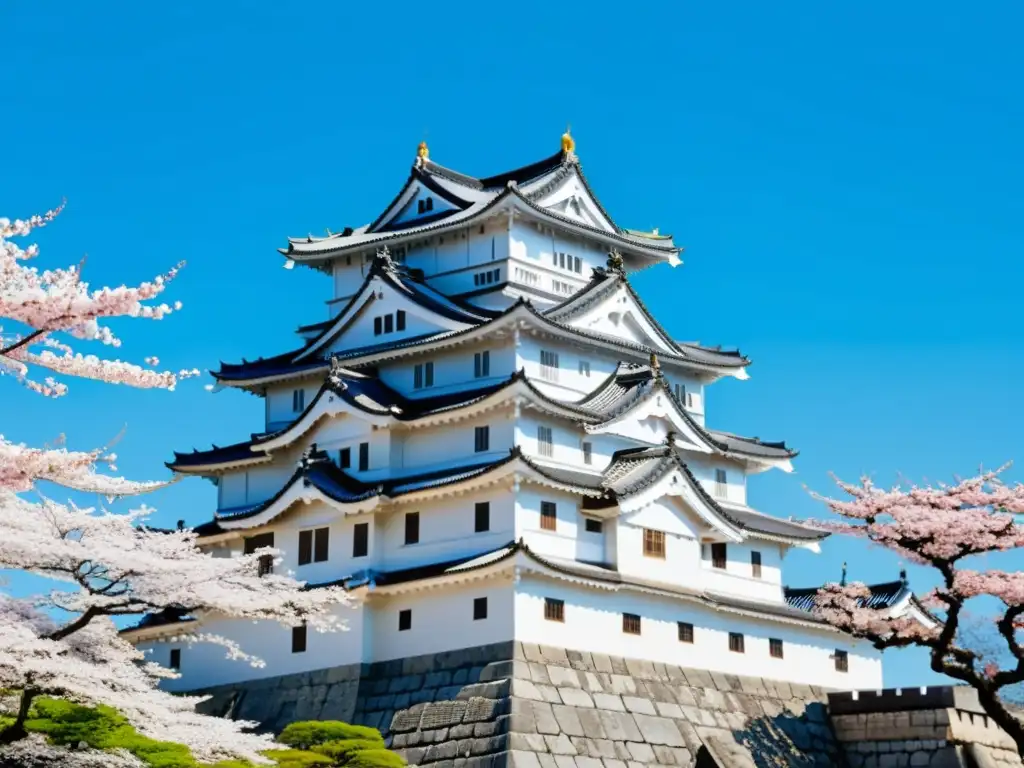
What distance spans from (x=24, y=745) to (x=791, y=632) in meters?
27.2

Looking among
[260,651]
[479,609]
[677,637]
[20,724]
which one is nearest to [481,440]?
[479,609]

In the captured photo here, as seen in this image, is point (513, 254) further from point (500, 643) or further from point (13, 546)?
point (13, 546)

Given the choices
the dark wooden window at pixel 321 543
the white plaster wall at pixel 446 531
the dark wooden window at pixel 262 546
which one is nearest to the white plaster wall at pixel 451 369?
the white plaster wall at pixel 446 531

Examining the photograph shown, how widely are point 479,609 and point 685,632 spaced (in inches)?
286

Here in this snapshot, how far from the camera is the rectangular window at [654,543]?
5062 centimetres

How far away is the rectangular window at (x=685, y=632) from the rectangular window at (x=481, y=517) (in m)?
7.03

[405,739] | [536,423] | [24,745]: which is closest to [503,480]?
[536,423]

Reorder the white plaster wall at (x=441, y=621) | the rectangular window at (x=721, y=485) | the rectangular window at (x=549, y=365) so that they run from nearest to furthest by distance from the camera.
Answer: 1. the white plaster wall at (x=441, y=621)
2. the rectangular window at (x=549, y=365)
3. the rectangular window at (x=721, y=485)

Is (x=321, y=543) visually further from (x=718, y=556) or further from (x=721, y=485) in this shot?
(x=721, y=485)

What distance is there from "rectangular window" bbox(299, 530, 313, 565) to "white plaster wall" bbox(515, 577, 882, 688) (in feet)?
27.2

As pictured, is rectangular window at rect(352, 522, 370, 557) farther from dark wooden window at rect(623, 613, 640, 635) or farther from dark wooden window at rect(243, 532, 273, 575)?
dark wooden window at rect(623, 613, 640, 635)

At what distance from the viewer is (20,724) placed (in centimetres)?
3438

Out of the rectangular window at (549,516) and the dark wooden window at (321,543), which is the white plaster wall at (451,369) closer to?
the rectangular window at (549,516)

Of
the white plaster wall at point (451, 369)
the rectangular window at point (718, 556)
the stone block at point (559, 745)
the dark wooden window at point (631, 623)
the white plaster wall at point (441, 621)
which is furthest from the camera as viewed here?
the rectangular window at point (718, 556)
